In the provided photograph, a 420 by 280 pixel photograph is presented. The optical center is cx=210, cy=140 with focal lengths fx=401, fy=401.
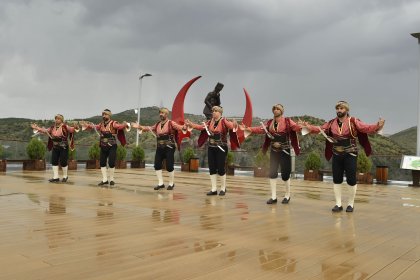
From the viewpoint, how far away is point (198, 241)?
416 centimetres

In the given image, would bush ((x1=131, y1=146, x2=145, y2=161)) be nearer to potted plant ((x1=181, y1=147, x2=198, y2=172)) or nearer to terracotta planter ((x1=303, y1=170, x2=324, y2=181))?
potted plant ((x1=181, y1=147, x2=198, y2=172))

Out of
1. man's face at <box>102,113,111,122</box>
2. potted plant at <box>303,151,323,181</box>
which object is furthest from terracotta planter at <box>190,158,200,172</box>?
man's face at <box>102,113,111,122</box>

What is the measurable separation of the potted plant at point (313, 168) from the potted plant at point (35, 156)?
1084 centimetres

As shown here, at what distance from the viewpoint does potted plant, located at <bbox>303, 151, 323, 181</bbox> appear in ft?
52.4

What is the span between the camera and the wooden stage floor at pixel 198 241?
10.2 feet

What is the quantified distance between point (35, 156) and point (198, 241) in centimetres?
1416

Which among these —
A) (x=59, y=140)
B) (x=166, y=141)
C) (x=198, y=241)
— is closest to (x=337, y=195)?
(x=198, y=241)

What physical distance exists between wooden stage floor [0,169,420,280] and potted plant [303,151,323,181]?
8.62 m

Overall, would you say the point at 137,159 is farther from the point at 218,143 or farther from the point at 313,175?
the point at 218,143

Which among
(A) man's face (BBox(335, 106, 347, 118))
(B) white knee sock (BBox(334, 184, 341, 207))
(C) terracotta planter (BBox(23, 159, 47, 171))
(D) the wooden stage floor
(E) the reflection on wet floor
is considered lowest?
(E) the reflection on wet floor

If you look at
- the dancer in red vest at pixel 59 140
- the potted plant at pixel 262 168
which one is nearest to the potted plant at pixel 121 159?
the potted plant at pixel 262 168

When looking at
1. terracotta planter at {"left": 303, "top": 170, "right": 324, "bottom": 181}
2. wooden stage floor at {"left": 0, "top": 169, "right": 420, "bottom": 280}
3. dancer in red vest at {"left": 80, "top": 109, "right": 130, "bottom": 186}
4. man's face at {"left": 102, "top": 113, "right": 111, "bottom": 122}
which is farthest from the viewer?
terracotta planter at {"left": 303, "top": 170, "right": 324, "bottom": 181}

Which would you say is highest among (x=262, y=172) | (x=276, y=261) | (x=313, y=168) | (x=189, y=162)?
(x=189, y=162)

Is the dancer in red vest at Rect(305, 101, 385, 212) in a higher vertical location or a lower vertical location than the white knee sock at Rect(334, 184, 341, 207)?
higher
